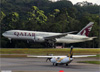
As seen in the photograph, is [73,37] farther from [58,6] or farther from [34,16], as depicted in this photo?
[58,6]

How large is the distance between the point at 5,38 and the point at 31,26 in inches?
329

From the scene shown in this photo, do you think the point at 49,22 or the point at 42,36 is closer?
the point at 42,36

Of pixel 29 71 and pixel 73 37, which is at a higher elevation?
→ pixel 29 71

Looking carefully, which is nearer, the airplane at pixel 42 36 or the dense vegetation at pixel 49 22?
the airplane at pixel 42 36

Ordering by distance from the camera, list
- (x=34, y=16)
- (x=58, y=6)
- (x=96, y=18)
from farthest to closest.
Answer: (x=58, y=6), (x=34, y=16), (x=96, y=18)

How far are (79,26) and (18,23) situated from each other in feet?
55.4

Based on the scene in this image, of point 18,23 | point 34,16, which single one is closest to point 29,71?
point 18,23

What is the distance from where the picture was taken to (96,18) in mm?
80750

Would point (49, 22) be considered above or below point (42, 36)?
above

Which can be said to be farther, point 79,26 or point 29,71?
point 79,26

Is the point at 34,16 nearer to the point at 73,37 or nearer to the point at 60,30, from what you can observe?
the point at 60,30

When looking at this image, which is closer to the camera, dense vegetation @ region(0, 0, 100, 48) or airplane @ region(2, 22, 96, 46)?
airplane @ region(2, 22, 96, 46)

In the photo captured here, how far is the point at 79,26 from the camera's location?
78.9 meters

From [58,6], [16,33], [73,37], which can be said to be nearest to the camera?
[16,33]
